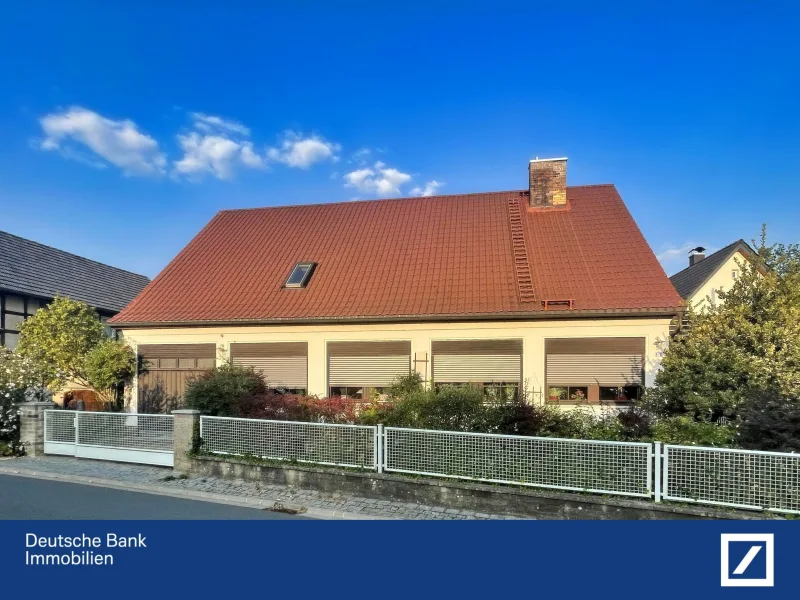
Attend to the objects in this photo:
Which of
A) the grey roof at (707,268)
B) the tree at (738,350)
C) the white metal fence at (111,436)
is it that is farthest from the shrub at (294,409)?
the grey roof at (707,268)

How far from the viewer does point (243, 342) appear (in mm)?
13883

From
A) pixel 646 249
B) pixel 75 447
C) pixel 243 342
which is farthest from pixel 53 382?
pixel 646 249

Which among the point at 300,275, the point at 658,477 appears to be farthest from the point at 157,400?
the point at 658,477

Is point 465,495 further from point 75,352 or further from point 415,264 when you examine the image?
point 75,352

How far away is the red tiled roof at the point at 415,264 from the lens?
12789 millimetres

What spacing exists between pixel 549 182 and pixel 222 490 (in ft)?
44.8

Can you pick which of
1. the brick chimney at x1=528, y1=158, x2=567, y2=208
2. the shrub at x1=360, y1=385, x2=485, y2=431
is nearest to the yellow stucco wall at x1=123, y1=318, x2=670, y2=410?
the shrub at x1=360, y1=385, x2=485, y2=431

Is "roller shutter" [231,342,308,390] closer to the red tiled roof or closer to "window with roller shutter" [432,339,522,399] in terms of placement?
the red tiled roof

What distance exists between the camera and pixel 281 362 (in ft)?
45.0

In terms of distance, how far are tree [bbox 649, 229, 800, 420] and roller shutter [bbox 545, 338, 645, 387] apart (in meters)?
0.91

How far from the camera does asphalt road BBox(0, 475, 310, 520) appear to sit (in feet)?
21.0

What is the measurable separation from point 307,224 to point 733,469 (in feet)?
49.0

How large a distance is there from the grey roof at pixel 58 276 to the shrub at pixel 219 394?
11756mm

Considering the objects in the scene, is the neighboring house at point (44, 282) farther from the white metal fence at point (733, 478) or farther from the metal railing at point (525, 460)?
the white metal fence at point (733, 478)
